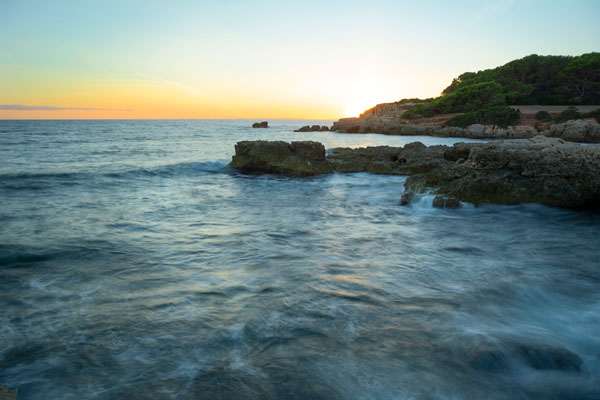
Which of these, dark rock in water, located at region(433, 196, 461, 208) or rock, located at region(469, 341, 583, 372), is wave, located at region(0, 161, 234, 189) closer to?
dark rock in water, located at region(433, 196, 461, 208)

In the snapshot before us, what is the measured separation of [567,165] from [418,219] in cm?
419

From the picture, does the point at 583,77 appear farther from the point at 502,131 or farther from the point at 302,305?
the point at 302,305

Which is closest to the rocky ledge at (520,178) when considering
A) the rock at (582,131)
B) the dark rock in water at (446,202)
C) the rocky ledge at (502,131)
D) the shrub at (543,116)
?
the dark rock in water at (446,202)

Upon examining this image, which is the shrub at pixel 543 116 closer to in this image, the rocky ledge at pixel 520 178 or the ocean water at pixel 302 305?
the rocky ledge at pixel 520 178

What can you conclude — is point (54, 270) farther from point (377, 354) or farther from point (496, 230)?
point (496, 230)

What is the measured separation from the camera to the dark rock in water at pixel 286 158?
50.9 feet

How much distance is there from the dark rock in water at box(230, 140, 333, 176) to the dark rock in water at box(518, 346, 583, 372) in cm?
1271

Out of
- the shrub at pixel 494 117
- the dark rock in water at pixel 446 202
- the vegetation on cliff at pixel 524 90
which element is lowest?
the dark rock in water at pixel 446 202

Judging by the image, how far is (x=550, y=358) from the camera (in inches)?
126

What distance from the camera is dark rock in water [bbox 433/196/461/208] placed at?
9008 mm

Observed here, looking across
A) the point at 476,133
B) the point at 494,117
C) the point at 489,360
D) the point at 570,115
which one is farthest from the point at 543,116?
the point at 489,360

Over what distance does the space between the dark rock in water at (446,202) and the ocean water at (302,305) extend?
1.17 ft

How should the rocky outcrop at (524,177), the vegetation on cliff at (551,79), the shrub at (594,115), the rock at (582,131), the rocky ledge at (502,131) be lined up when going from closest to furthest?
the rocky outcrop at (524,177), the rock at (582,131), the rocky ledge at (502,131), the shrub at (594,115), the vegetation on cliff at (551,79)

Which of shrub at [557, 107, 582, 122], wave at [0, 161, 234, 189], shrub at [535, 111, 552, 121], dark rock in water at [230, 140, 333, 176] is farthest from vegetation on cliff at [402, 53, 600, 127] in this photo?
wave at [0, 161, 234, 189]
